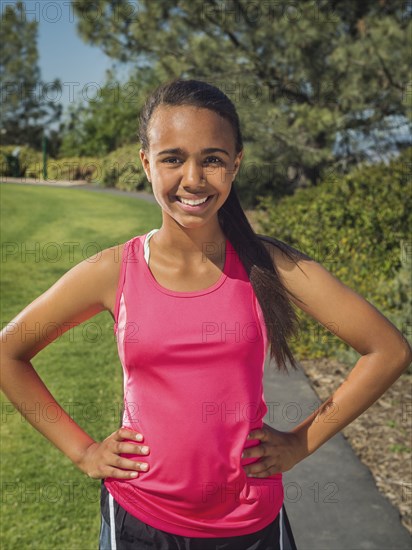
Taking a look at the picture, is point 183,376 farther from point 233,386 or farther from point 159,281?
point 159,281

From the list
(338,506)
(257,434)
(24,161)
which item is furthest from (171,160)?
(24,161)

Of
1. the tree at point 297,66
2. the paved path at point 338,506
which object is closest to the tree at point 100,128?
the tree at point 297,66

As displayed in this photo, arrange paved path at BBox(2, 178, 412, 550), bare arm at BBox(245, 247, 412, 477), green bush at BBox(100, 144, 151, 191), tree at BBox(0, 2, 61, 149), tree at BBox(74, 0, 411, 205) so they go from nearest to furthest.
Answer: bare arm at BBox(245, 247, 412, 477) < paved path at BBox(2, 178, 412, 550) < tree at BBox(74, 0, 411, 205) < green bush at BBox(100, 144, 151, 191) < tree at BBox(0, 2, 61, 149)

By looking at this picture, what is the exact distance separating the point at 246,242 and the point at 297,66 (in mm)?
13666

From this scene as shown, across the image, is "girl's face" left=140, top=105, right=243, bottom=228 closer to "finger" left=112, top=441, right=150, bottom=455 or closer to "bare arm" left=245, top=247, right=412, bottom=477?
"bare arm" left=245, top=247, right=412, bottom=477

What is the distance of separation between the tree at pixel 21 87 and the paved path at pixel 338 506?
41151mm

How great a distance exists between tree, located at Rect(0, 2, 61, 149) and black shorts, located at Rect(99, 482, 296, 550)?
141ft

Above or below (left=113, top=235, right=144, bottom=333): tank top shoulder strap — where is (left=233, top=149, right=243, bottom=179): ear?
above

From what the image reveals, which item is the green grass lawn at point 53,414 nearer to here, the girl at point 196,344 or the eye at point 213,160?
the girl at point 196,344

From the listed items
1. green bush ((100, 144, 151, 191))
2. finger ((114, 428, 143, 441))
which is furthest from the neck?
green bush ((100, 144, 151, 191))

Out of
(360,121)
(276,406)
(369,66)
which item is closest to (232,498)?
(276,406)

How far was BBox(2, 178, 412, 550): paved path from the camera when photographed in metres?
3.13

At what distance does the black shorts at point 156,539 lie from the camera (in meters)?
1.68

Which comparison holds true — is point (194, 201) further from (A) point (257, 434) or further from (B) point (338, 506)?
(B) point (338, 506)
